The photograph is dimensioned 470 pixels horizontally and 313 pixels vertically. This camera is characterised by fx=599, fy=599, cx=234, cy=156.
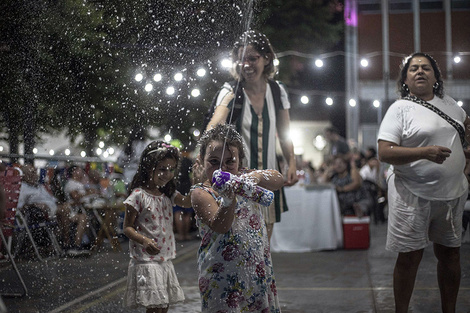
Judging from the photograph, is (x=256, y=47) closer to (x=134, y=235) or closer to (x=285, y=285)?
(x=134, y=235)

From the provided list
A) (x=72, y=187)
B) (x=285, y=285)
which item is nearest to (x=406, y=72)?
(x=285, y=285)

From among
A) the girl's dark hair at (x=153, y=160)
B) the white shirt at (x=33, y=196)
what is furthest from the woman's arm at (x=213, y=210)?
the white shirt at (x=33, y=196)

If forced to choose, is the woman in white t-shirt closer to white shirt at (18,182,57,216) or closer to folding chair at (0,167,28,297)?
folding chair at (0,167,28,297)

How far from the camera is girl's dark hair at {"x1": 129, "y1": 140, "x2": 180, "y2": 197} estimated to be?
3584mm

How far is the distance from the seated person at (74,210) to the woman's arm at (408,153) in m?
3.37

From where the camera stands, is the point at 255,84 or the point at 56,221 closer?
the point at 255,84

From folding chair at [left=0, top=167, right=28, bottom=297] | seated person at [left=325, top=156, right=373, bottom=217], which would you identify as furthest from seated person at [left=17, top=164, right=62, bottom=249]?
seated person at [left=325, top=156, right=373, bottom=217]

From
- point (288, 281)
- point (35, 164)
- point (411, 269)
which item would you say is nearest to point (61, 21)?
point (35, 164)

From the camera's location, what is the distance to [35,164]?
6027mm

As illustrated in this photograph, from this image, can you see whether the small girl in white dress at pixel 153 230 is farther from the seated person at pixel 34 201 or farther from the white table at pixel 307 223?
the white table at pixel 307 223

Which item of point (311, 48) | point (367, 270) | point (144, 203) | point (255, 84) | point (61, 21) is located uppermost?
point (311, 48)

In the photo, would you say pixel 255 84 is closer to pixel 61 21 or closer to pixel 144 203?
pixel 144 203

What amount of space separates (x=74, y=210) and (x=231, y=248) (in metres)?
4.79

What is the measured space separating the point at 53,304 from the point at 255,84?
2122 millimetres
